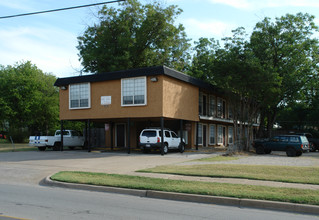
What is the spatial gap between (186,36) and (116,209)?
37.6m

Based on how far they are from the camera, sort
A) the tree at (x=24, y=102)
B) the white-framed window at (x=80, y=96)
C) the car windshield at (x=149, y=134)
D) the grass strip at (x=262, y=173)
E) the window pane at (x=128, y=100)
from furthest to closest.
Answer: the tree at (x=24, y=102) → the white-framed window at (x=80, y=96) → the window pane at (x=128, y=100) → the car windshield at (x=149, y=134) → the grass strip at (x=262, y=173)

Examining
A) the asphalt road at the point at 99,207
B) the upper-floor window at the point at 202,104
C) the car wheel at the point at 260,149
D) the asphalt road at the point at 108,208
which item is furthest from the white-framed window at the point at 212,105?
the asphalt road at the point at 108,208

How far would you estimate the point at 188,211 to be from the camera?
7.93 meters

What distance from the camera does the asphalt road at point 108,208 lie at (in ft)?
24.0

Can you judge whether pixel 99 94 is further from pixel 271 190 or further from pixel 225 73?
pixel 271 190

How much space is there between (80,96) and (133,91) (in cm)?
516

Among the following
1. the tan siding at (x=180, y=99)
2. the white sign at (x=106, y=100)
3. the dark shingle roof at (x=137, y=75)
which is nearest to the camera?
the dark shingle roof at (x=137, y=75)

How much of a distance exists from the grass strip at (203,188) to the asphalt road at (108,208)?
0.62 metres

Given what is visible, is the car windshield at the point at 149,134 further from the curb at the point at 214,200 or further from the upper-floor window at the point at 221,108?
the upper-floor window at the point at 221,108

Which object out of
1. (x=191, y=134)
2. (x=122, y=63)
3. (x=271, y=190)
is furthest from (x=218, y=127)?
(x=271, y=190)

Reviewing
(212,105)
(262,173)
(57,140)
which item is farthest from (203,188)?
(212,105)

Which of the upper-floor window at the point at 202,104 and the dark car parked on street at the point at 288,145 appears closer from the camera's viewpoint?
the dark car parked on street at the point at 288,145

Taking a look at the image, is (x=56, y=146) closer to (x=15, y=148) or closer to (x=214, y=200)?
(x=15, y=148)

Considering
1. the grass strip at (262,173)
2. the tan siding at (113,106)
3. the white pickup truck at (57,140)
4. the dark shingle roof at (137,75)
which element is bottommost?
the grass strip at (262,173)
